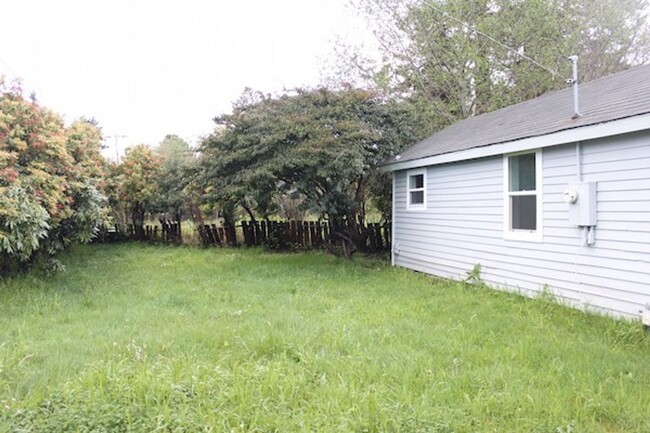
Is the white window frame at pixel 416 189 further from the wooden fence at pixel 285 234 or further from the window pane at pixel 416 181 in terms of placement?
the wooden fence at pixel 285 234

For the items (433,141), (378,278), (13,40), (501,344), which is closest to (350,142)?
(433,141)

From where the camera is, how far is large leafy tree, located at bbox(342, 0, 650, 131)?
1452 centimetres

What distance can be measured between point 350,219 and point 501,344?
7.14 meters

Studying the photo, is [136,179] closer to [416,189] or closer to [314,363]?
[416,189]

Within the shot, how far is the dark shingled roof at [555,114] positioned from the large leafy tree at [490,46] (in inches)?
227

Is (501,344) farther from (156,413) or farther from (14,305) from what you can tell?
(14,305)

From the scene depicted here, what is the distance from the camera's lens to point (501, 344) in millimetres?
3988

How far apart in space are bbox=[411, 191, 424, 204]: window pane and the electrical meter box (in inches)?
149

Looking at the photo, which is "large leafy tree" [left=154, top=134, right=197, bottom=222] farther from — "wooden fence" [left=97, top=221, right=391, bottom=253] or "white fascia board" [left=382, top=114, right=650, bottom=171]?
"white fascia board" [left=382, top=114, right=650, bottom=171]

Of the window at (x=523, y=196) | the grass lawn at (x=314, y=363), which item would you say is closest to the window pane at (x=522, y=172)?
the window at (x=523, y=196)

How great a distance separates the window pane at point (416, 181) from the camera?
8.87 metres

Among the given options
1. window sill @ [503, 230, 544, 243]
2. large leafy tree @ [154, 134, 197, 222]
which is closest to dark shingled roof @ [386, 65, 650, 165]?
window sill @ [503, 230, 544, 243]

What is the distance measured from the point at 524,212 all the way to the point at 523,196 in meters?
0.23

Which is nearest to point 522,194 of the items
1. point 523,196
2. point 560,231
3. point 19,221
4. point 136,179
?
point 523,196
